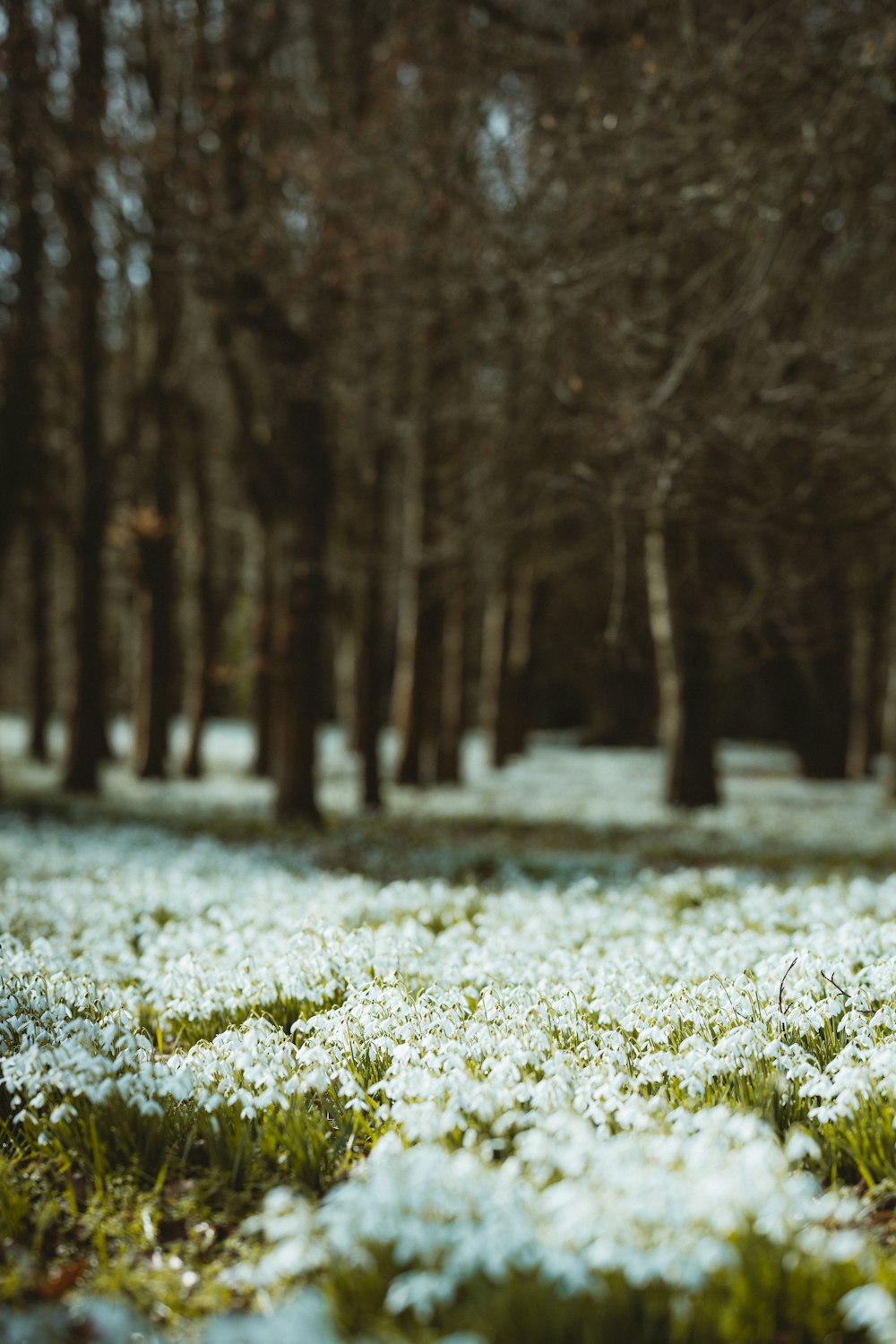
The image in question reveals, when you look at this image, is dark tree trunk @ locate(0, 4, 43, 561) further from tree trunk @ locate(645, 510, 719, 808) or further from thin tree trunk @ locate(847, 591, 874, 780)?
thin tree trunk @ locate(847, 591, 874, 780)

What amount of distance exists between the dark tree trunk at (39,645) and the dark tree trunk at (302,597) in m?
8.21

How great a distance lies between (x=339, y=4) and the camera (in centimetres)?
1422

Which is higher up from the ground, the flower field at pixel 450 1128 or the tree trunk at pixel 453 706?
the tree trunk at pixel 453 706

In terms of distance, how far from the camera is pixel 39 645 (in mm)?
22203

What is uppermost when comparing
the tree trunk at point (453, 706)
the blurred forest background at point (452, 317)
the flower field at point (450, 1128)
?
the blurred forest background at point (452, 317)

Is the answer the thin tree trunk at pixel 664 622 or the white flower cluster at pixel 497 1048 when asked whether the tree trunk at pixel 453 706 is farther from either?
the white flower cluster at pixel 497 1048

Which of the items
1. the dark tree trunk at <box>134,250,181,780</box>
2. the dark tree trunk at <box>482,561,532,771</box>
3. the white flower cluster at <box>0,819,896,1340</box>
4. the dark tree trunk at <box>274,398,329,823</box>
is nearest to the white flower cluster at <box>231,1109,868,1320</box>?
the white flower cluster at <box>0,819,896,1340</box>

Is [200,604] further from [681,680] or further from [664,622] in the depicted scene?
[681,680]

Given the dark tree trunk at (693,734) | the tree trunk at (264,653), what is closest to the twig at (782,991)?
the tree trunk at (264,653)

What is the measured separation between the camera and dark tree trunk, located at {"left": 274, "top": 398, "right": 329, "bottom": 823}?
1270 cm

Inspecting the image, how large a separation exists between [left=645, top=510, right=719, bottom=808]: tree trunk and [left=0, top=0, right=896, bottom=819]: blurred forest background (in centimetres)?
6

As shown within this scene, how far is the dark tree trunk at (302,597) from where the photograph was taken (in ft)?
41.7

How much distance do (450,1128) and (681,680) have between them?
1291cm

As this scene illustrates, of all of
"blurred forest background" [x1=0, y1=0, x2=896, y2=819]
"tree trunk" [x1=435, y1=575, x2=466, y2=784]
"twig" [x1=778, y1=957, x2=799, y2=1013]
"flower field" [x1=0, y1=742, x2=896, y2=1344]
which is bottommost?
"flower field" [x1=0, y1=742, x2=896, y2=1344]
